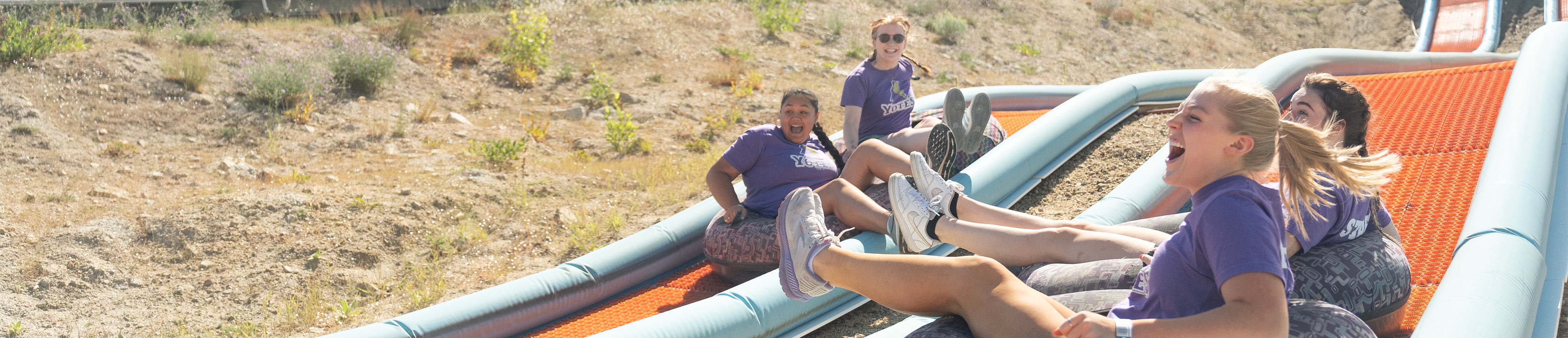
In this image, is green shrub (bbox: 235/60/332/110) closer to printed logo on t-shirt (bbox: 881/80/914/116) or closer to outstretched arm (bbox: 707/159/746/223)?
outstretched arm (bbox: 707/159/746/223)

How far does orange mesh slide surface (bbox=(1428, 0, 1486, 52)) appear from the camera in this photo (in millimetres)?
10281

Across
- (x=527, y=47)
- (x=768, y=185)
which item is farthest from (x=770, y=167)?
(x=527, y=47)

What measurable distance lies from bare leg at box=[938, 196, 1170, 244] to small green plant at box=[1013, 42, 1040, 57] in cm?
865

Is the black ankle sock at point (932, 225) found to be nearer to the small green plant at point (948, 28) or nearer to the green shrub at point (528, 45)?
the green shrub at point (528, 45)

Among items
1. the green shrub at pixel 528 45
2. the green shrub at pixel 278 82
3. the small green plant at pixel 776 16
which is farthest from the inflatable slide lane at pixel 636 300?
the small green plant at pixel 776 16

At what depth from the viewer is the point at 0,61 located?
238 inches

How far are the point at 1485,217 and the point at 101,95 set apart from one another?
740 cm

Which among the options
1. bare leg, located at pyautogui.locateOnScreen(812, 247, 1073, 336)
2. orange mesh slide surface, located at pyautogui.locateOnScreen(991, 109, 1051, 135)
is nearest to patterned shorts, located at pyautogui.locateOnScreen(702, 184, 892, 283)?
bare leg, located at pyautogui.locateOnScreen(812, 247, 1073, 336)

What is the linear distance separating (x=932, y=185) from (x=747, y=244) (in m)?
0.84

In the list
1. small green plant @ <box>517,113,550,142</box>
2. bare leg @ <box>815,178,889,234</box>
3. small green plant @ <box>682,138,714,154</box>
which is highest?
bare leg @ <box>815,178,889,234</box>

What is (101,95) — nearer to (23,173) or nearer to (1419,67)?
(23,173)

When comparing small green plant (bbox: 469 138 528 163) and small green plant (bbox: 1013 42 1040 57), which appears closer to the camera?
small green plant (bbox: 469 138 528 163)

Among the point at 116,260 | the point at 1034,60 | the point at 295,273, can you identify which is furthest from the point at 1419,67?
the point at 116,260

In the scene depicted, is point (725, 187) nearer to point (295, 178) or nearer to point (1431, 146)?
Result: point (1431, 146)
